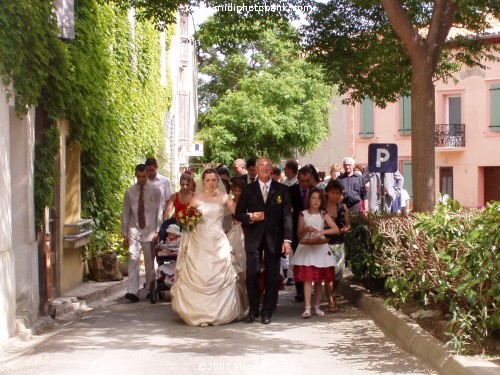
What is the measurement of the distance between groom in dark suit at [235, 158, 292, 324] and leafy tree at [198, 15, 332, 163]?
34222 mm

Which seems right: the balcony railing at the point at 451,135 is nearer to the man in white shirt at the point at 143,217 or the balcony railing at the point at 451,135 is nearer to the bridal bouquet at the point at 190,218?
the man in white shirt at the point at 143,217

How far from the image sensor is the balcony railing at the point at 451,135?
144 feet

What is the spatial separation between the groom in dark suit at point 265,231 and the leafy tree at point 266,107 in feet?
112

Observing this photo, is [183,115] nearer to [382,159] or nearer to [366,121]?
[366,121]

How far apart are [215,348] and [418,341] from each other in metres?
2.04

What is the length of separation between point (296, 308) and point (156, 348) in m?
3.89

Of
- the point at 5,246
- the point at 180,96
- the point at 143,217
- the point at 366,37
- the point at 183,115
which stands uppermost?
the point at 180,96

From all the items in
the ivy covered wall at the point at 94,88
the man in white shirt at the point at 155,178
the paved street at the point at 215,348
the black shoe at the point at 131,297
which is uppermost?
the ivy covered wall at the point at 94,88

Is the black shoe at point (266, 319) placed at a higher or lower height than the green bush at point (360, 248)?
lower

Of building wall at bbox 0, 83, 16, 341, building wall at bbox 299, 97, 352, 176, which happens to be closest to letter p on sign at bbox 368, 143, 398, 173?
building wall at bbox 0, 83, 16, 341

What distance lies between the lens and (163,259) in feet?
46.5

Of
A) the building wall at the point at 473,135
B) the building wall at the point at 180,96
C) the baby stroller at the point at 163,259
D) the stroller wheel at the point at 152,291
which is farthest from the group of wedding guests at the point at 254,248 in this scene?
the building wall at the point at 473,135

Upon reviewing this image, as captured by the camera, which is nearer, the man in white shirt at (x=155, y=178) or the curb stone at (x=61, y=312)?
the curb stone at (x=61, y=312)

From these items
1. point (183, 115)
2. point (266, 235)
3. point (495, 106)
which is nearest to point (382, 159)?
point (266, 235)
